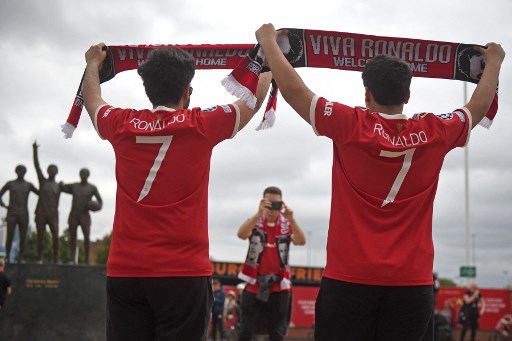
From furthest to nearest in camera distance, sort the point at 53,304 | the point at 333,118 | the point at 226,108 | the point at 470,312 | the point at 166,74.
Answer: the point at 470,312 → the point at 53,304 → the point at 226,108 → the point at 166,74 → the point at 333,118

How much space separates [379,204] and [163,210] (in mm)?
1044

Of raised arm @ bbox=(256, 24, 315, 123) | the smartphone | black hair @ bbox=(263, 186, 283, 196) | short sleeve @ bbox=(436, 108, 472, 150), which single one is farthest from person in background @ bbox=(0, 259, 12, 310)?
short sleeve @ bbox=(436, 108, 472, 150)

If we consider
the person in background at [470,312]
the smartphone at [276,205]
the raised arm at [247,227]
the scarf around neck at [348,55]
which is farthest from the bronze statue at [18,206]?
the person in background at [470,312]

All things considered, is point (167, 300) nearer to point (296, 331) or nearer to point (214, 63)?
point (214, 63)

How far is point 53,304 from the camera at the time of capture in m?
11.7

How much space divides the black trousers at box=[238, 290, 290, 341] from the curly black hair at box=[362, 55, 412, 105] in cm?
514

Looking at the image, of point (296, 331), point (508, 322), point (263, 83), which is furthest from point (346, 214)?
point (296, 331)

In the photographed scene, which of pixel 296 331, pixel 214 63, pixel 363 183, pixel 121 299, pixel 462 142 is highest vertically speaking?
pixel 214 63

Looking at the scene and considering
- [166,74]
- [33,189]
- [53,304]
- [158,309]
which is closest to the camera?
[158,309]

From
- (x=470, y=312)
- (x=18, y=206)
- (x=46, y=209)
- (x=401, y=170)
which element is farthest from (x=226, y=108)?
(x=470, y=312)

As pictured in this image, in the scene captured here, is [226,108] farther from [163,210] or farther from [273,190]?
[273,190]

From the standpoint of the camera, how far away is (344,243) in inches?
118

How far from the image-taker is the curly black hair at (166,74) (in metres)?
3.19

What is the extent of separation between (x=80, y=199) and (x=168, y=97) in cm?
1013
